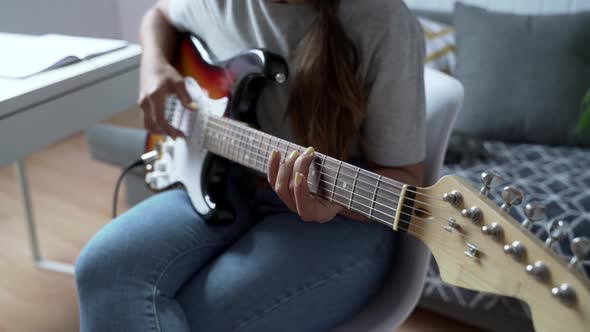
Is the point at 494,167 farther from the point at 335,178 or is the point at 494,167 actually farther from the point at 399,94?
the point at 335,178

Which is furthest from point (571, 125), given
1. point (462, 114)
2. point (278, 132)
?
point (278, 132)

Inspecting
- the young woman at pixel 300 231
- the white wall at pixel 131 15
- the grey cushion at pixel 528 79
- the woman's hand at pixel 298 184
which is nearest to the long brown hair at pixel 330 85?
the young woman at pixel 300 231

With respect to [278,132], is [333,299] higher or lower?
lower

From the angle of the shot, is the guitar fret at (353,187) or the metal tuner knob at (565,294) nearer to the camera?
the metal tuner knob at (565,294)

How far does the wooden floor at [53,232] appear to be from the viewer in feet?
4.52

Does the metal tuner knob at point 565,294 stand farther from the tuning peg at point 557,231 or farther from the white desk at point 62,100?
the white desk at point 62,100

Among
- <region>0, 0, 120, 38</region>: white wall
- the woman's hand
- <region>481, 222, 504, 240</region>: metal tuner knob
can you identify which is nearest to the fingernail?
the woman's hand

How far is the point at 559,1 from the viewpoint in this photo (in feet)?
5.82

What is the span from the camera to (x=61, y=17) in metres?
2.18

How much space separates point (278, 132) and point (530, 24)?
1.08m

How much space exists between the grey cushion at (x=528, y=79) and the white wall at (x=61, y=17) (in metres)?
1.59

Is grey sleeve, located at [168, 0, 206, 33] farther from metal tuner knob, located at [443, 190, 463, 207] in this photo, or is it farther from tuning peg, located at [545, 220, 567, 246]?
tuning peg, located at [545, 220, 567, 246]

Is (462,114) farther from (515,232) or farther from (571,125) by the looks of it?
(515,232)

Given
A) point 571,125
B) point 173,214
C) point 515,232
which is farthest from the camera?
point 571,125
